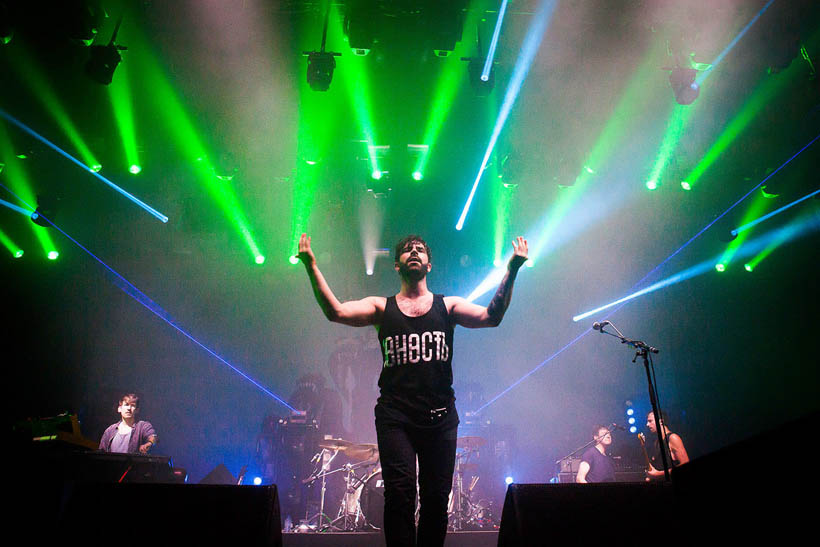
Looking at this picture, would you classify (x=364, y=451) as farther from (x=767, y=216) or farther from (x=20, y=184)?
(x=767, y=216)

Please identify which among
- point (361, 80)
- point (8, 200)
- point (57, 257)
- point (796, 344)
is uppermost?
point (361, 80)

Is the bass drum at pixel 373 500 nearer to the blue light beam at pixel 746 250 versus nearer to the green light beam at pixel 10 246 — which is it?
the blue light beam at pixel 746 250

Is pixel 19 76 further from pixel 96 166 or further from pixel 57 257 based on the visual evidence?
pixel 57 257

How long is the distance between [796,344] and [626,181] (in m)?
4.36

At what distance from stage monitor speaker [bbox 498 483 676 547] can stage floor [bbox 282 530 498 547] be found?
2874mm

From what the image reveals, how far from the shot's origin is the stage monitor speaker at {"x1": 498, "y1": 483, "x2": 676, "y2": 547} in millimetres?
2248

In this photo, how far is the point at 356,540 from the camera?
4938mm

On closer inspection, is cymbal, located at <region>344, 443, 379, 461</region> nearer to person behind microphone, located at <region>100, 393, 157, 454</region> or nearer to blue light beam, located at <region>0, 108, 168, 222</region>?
person behind microphone, located at <region>100, 393, 157, 454</region>

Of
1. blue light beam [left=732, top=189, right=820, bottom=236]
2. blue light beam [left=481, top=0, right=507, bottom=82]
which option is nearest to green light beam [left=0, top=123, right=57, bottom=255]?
blue light beam [left=481, top=0, right=507, bottom=82]

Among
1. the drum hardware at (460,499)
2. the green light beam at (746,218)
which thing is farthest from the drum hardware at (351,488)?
the green light beam at (746,218)

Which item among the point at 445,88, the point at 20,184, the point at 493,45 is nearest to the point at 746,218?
the point at 493,45

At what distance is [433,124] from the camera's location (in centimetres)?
820

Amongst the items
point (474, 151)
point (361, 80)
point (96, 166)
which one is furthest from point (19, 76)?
point (474, 151)

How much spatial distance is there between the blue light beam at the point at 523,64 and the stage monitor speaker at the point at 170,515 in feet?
21.3
